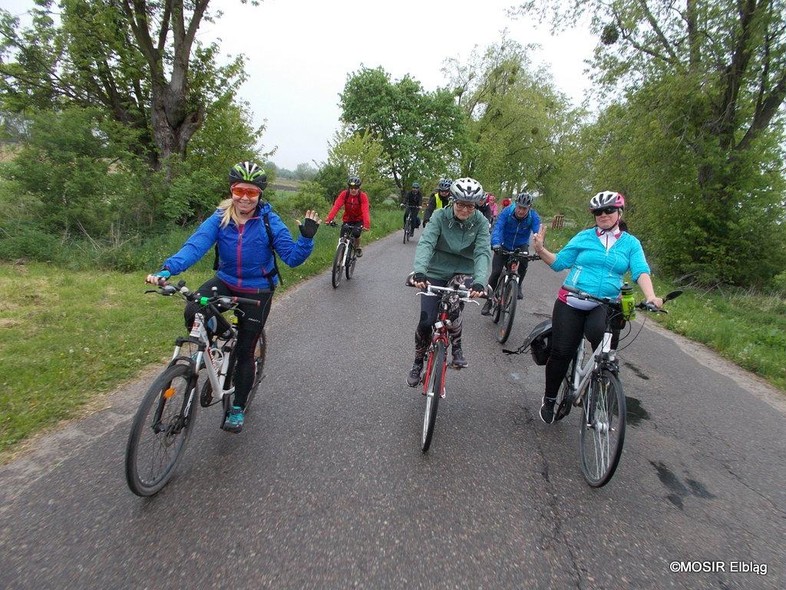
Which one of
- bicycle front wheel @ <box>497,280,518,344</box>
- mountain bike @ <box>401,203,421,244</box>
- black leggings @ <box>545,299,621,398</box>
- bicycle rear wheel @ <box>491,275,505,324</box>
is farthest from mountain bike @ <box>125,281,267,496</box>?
mountain bike @ <box>401,203,421,244</box>

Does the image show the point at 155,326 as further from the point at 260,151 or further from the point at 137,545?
the point at 260,151

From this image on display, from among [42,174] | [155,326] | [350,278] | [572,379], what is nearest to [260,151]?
[42,174]

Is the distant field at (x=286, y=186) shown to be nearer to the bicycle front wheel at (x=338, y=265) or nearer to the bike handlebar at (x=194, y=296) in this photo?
the bicycle front wheel at (x=338, y=265)

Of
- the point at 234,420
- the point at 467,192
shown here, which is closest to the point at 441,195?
the point at 467,192

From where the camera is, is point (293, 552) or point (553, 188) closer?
point (293, 552)

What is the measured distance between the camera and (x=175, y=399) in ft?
8.89

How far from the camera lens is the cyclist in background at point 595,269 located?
3383 mm

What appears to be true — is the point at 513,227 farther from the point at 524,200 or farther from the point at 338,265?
the point at 338,265

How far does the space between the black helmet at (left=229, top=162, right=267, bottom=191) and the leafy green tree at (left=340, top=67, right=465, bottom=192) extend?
26497 mm

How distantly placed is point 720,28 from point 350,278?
12189mm

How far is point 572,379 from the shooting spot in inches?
147

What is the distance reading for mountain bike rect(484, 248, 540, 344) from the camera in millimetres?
6070

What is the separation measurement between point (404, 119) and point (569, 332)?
94.7 ft

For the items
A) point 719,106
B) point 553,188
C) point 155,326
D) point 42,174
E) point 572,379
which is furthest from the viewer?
point 553,188
